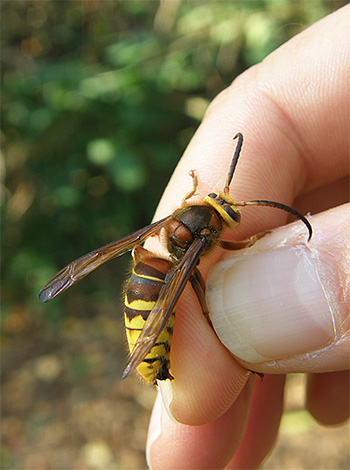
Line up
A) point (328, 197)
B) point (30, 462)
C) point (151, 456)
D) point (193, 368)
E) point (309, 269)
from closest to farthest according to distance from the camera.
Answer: point (309, 269) → point (193, 368) → point (151, 456) → point (328, 197) → point (30, 462)

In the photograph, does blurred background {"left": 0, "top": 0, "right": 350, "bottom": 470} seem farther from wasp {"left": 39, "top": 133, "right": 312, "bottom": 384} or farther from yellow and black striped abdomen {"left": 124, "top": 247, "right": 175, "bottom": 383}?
yellow and black striped abdomen {"left": 124, "top": 247, "right": 175, "bottom": 383}

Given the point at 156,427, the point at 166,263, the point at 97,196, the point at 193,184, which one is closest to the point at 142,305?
the point at 166,263

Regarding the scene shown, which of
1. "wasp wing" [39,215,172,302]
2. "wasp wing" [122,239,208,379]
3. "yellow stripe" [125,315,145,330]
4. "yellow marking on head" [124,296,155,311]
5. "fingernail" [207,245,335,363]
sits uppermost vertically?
"wasp wing" [39,215,172,302]

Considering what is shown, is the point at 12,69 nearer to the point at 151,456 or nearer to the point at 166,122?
the point at 166,122

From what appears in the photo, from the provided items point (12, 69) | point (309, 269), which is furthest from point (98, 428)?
point (12, 69)

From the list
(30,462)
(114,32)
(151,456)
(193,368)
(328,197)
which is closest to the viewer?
(193,368)

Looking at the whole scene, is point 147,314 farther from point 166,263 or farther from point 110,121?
point 110,121

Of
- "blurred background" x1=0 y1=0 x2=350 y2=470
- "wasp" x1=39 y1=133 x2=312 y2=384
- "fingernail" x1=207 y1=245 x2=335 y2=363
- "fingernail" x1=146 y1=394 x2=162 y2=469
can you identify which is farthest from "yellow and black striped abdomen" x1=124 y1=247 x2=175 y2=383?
"blurred background" x1=0 y1=0 x2=350 y2=470
